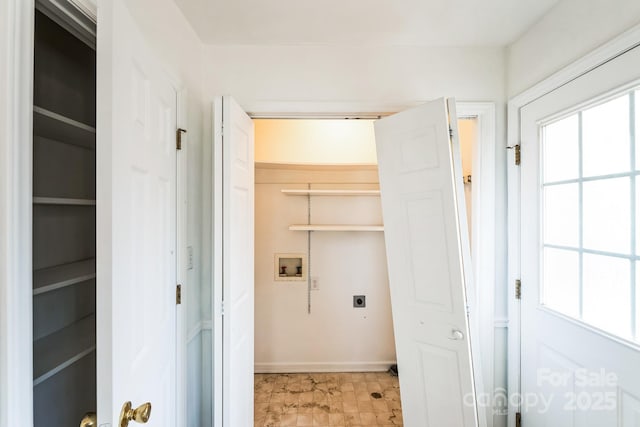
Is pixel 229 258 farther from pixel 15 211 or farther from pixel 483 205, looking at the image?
pixel 483 205

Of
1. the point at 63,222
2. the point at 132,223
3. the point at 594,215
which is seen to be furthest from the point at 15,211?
the point at 594,215

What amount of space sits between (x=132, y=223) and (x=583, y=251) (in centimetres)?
175

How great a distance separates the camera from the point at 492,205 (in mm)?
1710

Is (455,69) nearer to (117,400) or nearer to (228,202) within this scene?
(228,202)

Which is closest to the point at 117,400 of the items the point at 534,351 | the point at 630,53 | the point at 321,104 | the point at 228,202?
the point at 228,202

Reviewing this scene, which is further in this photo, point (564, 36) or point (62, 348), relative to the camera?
point (564, 36)

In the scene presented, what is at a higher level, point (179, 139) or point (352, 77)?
point (352, 77)

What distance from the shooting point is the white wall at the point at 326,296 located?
9.14ft

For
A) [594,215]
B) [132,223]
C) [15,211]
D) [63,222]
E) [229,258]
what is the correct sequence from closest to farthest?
[15,211]
[132,223]
[594,215]
[63,222]
[229,258]

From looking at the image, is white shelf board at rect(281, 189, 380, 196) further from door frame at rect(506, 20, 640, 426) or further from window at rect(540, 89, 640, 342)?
window at rect(540, 89, 640, 342)

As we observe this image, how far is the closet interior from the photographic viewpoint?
119 cm

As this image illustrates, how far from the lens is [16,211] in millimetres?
665

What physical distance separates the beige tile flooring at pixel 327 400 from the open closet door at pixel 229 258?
0.65m

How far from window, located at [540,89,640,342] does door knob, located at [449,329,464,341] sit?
0.49 meters
